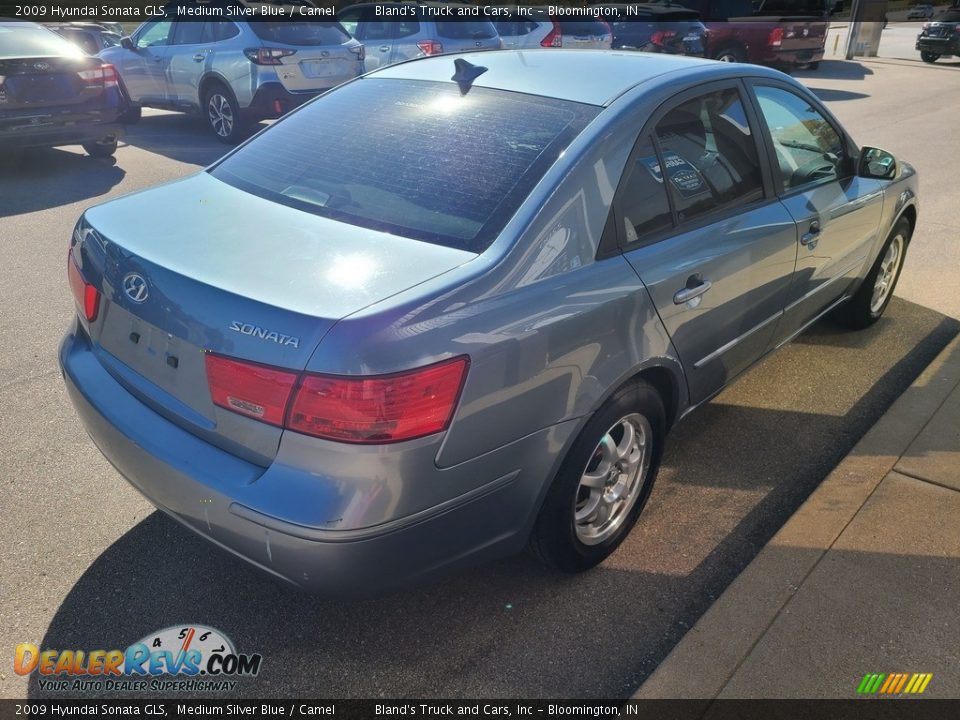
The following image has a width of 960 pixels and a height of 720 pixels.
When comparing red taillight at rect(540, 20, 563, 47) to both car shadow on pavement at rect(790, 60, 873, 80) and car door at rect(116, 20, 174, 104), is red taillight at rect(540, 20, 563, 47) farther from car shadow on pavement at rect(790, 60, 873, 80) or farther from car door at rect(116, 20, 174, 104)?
car shadow on pavement at rect(790, 60, 873, 80)

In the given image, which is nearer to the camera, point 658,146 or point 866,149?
point 658,146

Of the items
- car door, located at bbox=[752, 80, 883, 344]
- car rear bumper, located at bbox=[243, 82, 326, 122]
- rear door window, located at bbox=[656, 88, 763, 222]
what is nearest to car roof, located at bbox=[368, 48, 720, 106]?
rear door window, located at bbox=[656, 88, 763, 222]

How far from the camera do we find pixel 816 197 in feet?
12.0

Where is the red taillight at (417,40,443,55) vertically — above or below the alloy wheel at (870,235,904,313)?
above

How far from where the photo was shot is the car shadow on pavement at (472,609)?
7.91ft

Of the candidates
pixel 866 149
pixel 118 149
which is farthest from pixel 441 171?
pixel 118 149

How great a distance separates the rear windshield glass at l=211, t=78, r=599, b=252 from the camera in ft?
8.08

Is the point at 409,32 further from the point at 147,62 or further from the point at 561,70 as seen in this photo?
the point at 561,70

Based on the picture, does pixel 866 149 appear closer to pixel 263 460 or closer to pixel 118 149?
pixel 263 460

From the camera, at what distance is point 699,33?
1550 centimetres

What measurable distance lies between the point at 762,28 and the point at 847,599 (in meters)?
17.1

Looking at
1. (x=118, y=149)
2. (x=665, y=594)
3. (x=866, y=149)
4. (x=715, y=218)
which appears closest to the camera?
(x=665, y=594)

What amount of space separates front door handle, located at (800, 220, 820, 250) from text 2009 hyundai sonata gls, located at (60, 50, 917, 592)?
6 centimetres

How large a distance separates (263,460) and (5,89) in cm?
735
